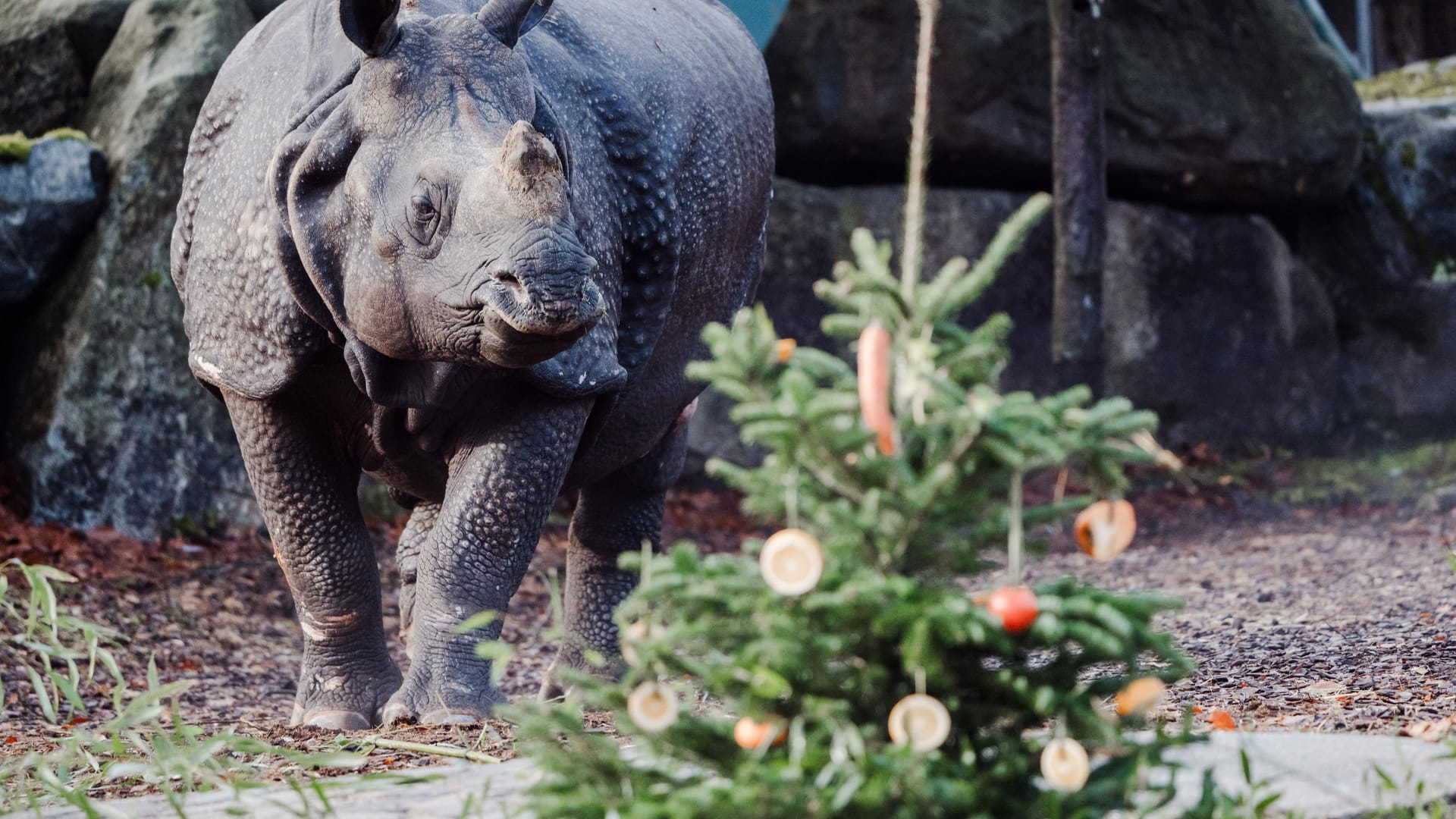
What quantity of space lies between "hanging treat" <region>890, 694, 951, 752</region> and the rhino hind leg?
11.3 ft

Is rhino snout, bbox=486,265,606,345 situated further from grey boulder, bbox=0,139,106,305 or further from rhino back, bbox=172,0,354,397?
grey boulder, bbox=0,139,106,305

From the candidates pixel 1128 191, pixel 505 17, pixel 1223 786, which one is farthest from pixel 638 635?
pixel 1128 191

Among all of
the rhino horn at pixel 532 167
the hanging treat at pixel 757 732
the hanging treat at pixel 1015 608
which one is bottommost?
the hanging treat at pixel 757 732

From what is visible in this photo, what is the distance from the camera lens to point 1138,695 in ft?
5.97

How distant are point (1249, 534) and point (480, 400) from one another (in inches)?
220

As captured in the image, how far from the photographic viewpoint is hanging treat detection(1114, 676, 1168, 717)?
5.93 ft

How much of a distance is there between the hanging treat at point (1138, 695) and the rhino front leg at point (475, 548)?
216 centimetres

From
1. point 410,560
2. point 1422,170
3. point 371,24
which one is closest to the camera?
point 371,24

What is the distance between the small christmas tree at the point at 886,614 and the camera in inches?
68.9

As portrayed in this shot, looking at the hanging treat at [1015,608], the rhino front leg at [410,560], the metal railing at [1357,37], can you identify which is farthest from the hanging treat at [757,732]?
the metal railing at [1357,37]

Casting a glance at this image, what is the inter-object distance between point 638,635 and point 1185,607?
3450mm

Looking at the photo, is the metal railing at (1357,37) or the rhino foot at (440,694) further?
the metal railing at (1357,37)

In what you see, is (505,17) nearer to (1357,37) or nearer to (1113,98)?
(1113,98)

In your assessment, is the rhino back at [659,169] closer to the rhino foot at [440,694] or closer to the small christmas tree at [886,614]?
the rhino foot at [440,694]
